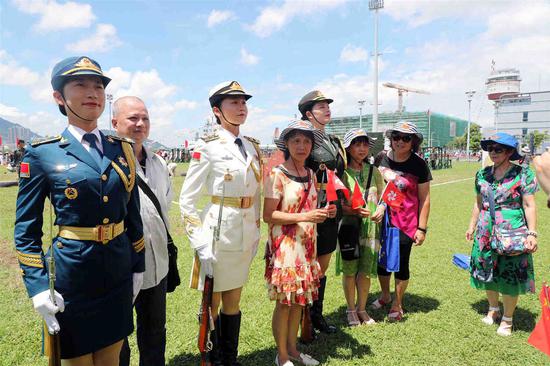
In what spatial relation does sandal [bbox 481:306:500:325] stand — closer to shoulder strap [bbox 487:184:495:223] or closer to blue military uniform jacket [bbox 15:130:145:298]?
shoulder strap [bbox 487:184:495:223]

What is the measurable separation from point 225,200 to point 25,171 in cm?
138

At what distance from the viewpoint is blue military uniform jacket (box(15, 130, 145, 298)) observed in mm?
1824

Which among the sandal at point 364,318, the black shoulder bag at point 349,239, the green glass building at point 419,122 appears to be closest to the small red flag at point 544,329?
the black shoulder bag at point 349,239

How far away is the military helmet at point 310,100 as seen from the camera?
3.78 meters

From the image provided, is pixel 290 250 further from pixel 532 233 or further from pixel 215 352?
pixel 532 233

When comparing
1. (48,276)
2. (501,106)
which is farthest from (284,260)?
(501,106)

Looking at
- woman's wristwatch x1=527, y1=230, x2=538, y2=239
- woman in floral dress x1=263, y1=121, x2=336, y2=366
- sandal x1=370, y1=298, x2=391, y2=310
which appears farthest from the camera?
sandal x1=370, y1=298, x2=391, y2=310

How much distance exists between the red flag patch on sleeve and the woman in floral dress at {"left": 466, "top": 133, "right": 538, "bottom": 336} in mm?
4180

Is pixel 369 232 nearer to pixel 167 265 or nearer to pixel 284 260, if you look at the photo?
pixel 284 260

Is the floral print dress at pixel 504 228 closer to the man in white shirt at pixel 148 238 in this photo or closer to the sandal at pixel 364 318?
the sandal at pixel 364 318

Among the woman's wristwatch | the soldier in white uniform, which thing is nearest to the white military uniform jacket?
the soldier in white uniform

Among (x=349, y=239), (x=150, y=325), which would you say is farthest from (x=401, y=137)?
(x=150, y=325)

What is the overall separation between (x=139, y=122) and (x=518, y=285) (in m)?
4.22

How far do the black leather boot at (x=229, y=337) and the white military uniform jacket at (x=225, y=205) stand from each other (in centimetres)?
32
